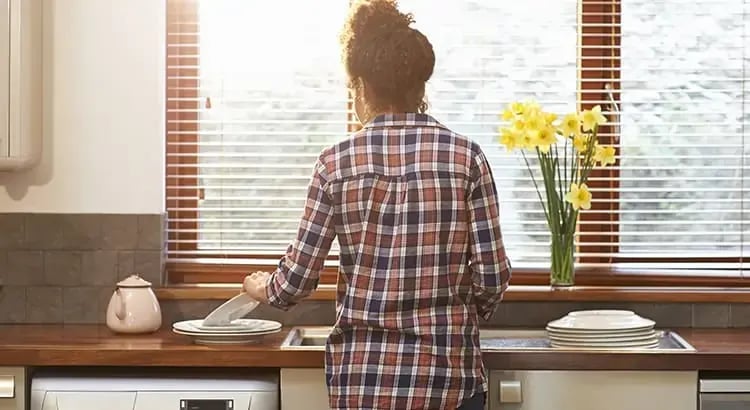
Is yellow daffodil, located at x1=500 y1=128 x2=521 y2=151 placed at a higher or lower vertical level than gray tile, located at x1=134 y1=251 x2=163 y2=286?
higher

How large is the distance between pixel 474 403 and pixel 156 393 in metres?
0.75

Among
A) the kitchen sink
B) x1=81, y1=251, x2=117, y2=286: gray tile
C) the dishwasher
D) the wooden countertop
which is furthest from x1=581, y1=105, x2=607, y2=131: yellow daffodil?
x1=81, y1=251, x2=117, y2=286: gray tile

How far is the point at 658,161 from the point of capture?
11.5ft

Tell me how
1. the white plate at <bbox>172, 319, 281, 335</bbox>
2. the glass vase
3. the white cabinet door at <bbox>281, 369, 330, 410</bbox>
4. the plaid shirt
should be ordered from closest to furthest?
the plaid shirt
the white cabinet door at <bbox>281, 369, 330, 410</bbox>
the white plate at <bbox>172, 319, 281, 335</bbox>
the glass vase

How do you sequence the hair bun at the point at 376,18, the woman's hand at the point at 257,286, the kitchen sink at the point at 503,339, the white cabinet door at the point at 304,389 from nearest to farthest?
the hair bun at the point at 376,18 < the woman's hand at the point at 257,286 < the white cabinet door at the point at 304,389 < the kitchen sink at the point at 503,339

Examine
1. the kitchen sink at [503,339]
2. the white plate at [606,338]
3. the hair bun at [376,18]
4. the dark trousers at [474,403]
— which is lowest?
the dark trousers at [474,403]

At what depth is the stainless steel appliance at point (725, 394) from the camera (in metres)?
2.78

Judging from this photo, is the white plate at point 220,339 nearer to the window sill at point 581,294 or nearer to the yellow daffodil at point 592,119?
the window sill at point 581,294

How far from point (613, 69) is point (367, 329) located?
53.1 inches

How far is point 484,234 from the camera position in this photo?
Result: 2.49 m

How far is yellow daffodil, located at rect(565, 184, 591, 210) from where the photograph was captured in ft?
10.7

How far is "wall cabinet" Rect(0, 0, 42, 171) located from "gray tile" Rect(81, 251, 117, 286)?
1.06 feet

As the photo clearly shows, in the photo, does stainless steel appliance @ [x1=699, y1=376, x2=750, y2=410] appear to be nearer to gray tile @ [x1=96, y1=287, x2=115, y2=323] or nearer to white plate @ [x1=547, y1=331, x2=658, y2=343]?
white plate @ [x1=547, y1=331, x2=658, y2=343]

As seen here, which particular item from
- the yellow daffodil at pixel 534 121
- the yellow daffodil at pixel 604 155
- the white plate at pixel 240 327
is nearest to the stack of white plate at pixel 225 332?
the white plate at pixel 240 327
